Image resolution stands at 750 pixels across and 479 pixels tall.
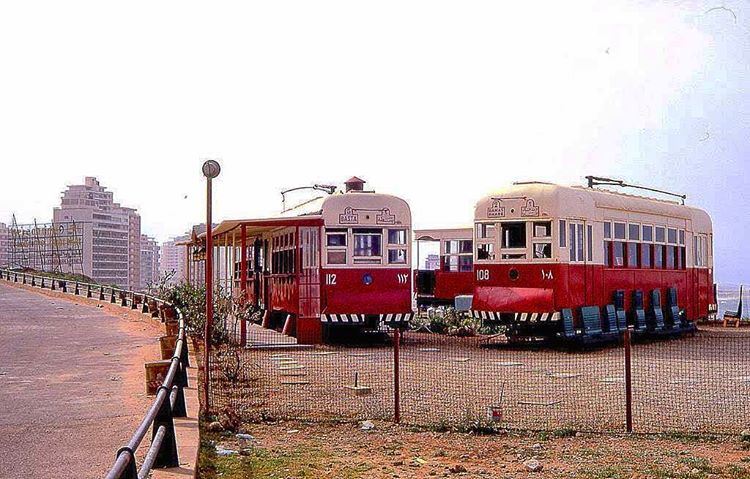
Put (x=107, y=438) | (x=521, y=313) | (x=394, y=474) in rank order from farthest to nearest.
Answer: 1. (x=521, y=313)
2. (x=107, y=438)
3. (x=394, y=474)

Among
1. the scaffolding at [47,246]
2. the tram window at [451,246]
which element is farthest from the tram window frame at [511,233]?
the scaffolding at [47,246]

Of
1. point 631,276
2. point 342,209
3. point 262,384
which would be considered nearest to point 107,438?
point 262,384

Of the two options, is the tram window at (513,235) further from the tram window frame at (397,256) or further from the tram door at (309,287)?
the tram door at (309,287)

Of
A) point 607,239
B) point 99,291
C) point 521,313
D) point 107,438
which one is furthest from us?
point 99,291

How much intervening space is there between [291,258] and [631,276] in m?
8.01

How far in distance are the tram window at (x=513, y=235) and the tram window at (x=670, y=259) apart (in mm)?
5635

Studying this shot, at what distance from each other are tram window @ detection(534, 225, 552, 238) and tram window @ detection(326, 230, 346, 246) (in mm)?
4104

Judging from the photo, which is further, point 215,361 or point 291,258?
point 291,258

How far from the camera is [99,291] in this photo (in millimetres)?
41625

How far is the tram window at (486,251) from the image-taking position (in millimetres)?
20734

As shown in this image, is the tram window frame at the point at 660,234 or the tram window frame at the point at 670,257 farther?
the tram window frame at the point at 670,257

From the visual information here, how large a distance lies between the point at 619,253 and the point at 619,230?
54 centimetres

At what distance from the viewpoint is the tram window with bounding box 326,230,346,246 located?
2044 cm

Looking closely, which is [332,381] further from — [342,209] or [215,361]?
[342,209]
